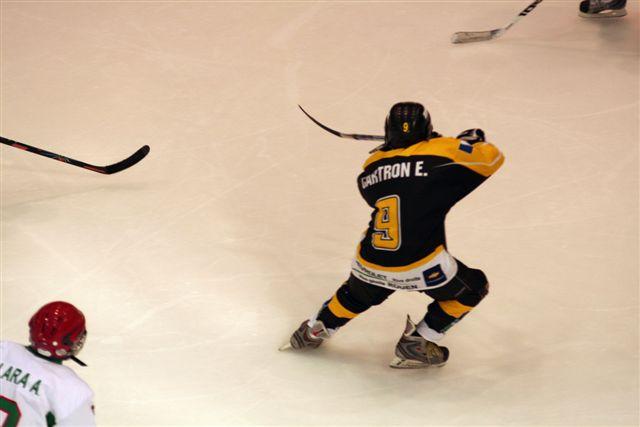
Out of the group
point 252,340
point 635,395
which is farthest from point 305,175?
point 635,395

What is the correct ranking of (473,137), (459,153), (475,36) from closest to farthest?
1. (459,153)
2. (473,137)
3. (475,36)

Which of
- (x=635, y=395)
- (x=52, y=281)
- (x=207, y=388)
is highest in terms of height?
(x=52, y=281)

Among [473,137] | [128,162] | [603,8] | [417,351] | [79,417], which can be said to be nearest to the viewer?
[79,417]

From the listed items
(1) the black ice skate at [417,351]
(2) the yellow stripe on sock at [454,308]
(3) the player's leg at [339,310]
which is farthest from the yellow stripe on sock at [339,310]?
(2) the yellow stripe on sock at [454,308]

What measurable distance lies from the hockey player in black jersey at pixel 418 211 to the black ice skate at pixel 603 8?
3136 mm

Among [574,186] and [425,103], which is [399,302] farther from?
[425,103]

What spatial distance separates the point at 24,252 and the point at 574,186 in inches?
103

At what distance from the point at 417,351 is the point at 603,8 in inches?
134

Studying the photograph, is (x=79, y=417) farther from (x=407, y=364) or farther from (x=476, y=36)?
(x=476, y=36)

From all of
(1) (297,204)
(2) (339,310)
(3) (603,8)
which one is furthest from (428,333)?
(3) (603,8)

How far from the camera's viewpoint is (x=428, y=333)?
11.5ft

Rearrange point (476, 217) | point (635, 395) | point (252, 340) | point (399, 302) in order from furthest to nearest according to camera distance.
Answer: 1. point (476, 217)
2. point (399, 302)
3. point (252, 340)
4. point (635, 395)

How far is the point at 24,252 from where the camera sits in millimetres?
4203

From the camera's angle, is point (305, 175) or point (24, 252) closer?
point (24, 252)
